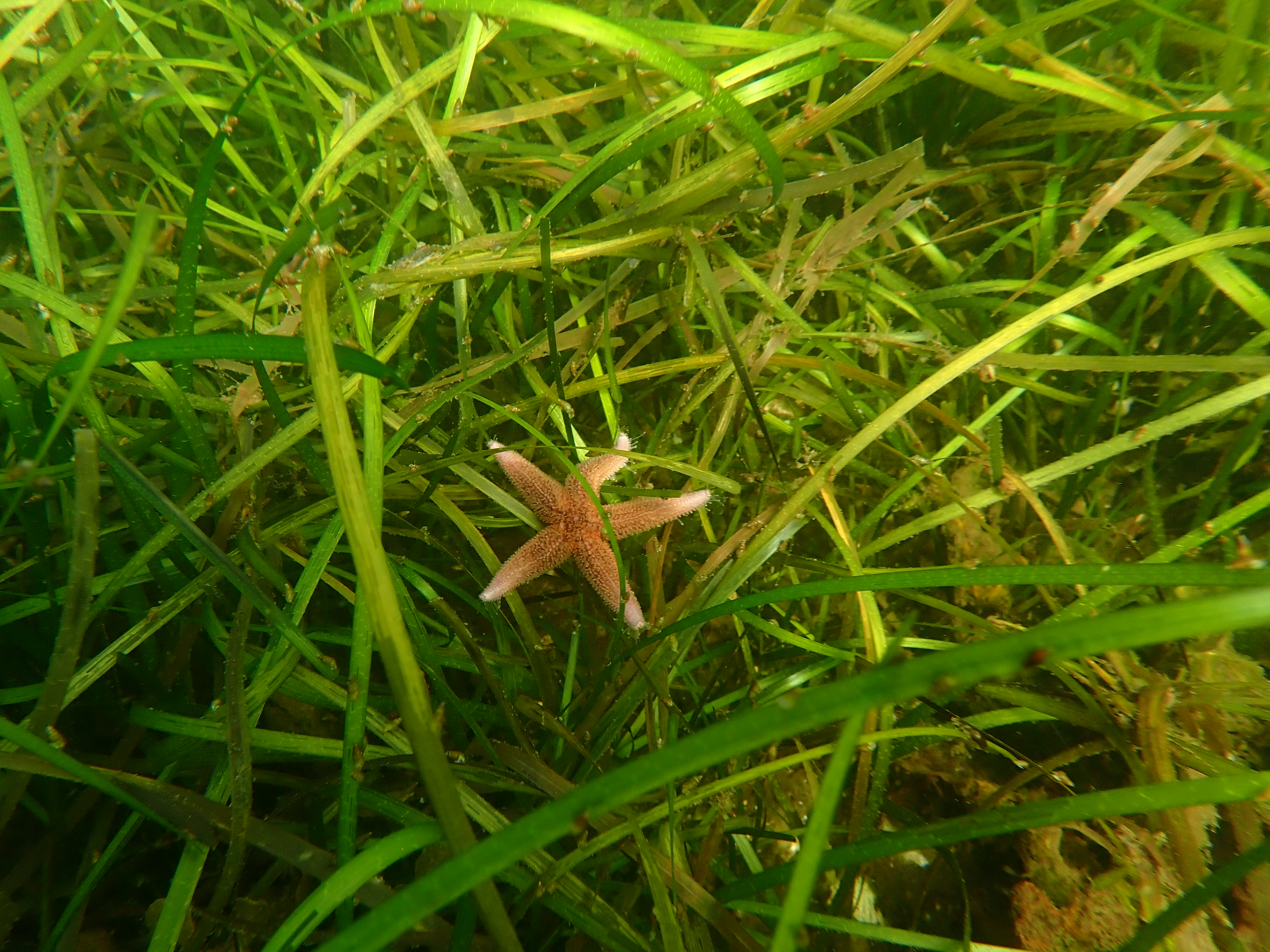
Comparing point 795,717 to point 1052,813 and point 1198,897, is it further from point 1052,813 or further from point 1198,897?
point 1198,897

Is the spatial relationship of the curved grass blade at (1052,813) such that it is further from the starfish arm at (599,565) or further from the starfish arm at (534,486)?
the starfish arm at (534,486)

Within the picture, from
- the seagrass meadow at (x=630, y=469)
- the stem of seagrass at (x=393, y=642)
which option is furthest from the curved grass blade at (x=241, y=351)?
the stem of seagrass at (x=393, y=642)

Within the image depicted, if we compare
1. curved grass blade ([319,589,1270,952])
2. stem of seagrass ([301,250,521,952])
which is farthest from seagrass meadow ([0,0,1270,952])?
curved grass blade ([319,589,1270,952])

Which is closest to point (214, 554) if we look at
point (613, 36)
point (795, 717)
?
point (795, 717)

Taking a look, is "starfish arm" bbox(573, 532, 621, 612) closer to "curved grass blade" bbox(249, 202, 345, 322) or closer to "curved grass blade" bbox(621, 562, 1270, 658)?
"curved grass blade" bbox(621, 562, 1270, 658)

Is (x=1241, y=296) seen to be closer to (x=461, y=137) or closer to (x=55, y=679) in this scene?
(x=461, y=137)

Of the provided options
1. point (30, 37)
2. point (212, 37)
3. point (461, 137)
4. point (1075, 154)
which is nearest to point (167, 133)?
point (212, 37)
